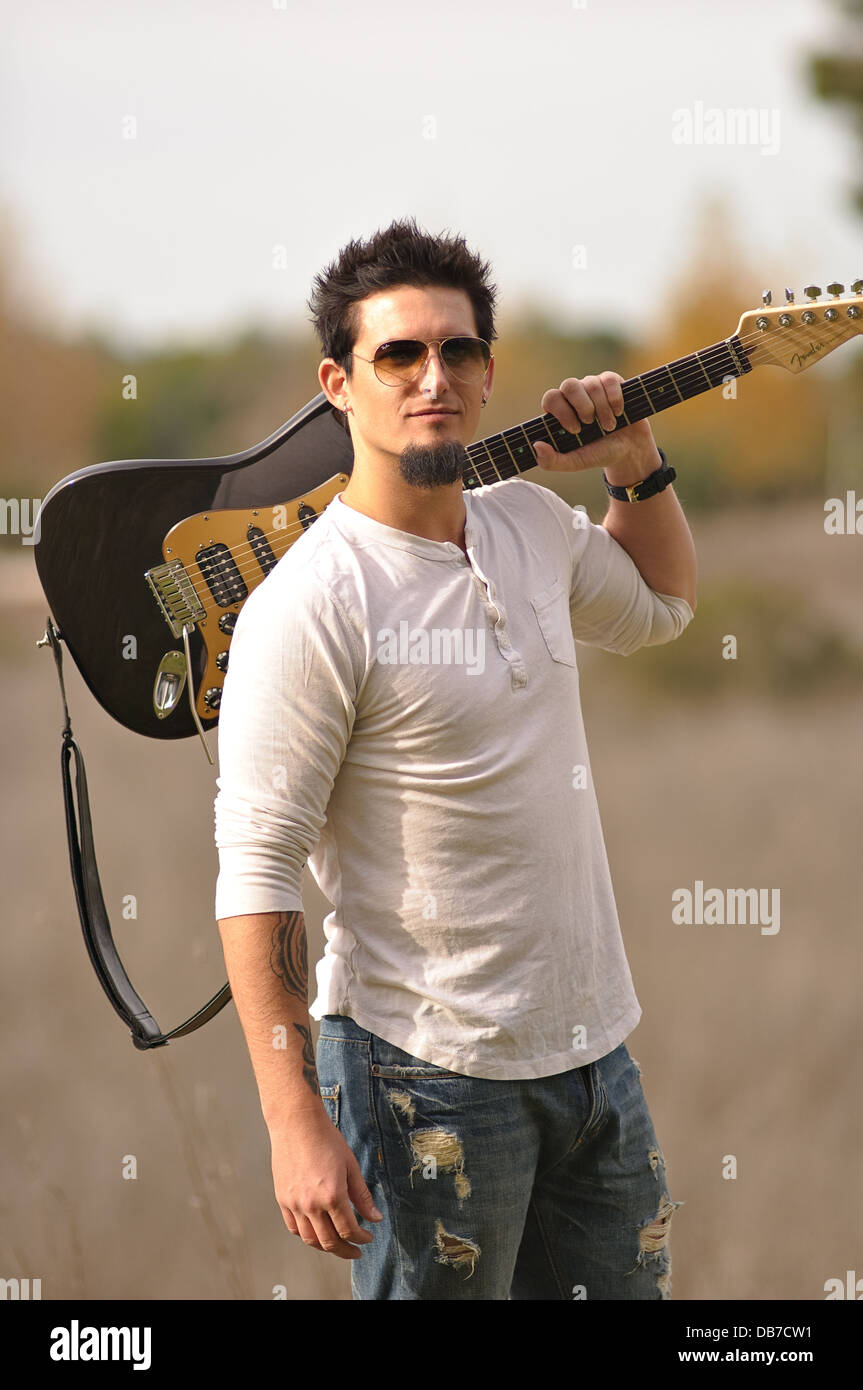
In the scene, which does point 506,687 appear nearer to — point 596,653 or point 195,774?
point 195,774

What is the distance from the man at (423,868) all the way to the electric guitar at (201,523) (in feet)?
0.66

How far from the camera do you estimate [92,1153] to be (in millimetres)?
8711

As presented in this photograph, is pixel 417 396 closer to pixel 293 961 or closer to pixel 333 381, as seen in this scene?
pixel 333 381

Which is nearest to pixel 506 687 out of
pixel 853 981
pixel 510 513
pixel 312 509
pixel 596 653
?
pixel 510 513

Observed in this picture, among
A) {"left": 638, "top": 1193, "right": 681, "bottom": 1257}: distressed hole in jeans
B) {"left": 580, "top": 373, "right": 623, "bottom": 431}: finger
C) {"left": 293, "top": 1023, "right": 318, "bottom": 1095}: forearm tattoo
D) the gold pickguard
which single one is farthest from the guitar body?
{"left": 638, "top": 1193, "right": 681, "bottom": 1257}: distressed hole in jeans

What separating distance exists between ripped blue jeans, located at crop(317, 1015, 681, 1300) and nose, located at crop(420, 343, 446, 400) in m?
0.86

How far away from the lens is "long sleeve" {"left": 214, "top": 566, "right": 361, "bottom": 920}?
1535mm

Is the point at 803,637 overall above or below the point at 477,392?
above

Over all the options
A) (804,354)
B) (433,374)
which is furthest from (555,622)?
(804,354)

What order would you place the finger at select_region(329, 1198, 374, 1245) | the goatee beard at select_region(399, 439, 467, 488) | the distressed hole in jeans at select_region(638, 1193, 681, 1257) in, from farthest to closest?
the distressed hole in jeans at select_region(638, 1193, 681, 1257) < the goatee beard at select_region(399, 439, 467, 488) < the finger at select_region(329, 1198, 374, 1245)

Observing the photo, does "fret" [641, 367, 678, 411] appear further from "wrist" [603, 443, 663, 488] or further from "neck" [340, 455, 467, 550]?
"neck" [340, 455, 467, 550]

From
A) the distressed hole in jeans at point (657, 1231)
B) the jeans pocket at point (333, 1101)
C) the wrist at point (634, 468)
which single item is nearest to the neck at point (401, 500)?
the wrist at point (634, 468)
